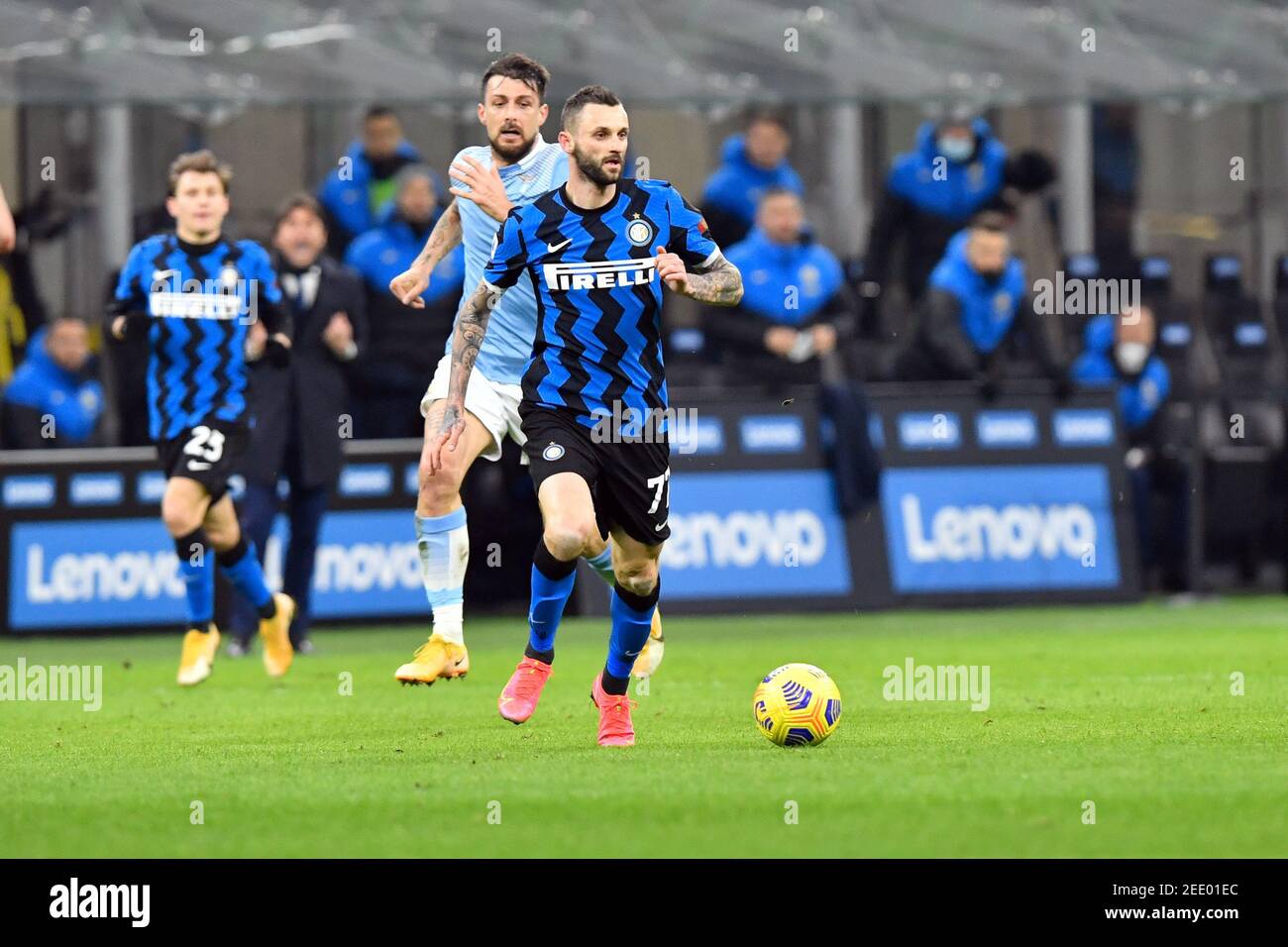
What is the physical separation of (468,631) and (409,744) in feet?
22.8

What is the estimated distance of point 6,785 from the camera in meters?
7.66

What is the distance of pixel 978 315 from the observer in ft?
55.6

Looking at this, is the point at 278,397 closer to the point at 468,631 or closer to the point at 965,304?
the point at 468,631

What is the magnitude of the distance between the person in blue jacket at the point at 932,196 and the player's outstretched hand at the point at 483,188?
8595 millimetres

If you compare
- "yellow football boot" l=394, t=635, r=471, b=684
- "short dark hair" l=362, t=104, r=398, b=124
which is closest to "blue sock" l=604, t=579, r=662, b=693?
"yellow football boot" l=394, t=635, r=471, b=684

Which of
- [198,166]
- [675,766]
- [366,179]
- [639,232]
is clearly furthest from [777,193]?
[675,766]

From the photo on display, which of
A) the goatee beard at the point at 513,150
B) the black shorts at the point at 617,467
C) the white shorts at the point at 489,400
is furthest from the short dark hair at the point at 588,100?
the white shorts at the point at 489,400

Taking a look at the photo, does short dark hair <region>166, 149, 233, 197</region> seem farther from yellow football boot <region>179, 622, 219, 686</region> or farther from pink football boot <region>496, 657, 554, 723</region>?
pink football boot <region>496, 657, 554, 723</region>

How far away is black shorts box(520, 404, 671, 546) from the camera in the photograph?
27.2 ft

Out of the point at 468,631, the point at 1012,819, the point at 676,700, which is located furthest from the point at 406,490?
the point at 1012,819

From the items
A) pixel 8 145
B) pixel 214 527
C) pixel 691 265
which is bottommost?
pixel 214 527

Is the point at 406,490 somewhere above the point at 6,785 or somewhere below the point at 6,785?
above

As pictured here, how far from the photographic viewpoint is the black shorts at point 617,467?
8281mm

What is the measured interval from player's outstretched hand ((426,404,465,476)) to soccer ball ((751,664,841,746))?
1.80 meters
